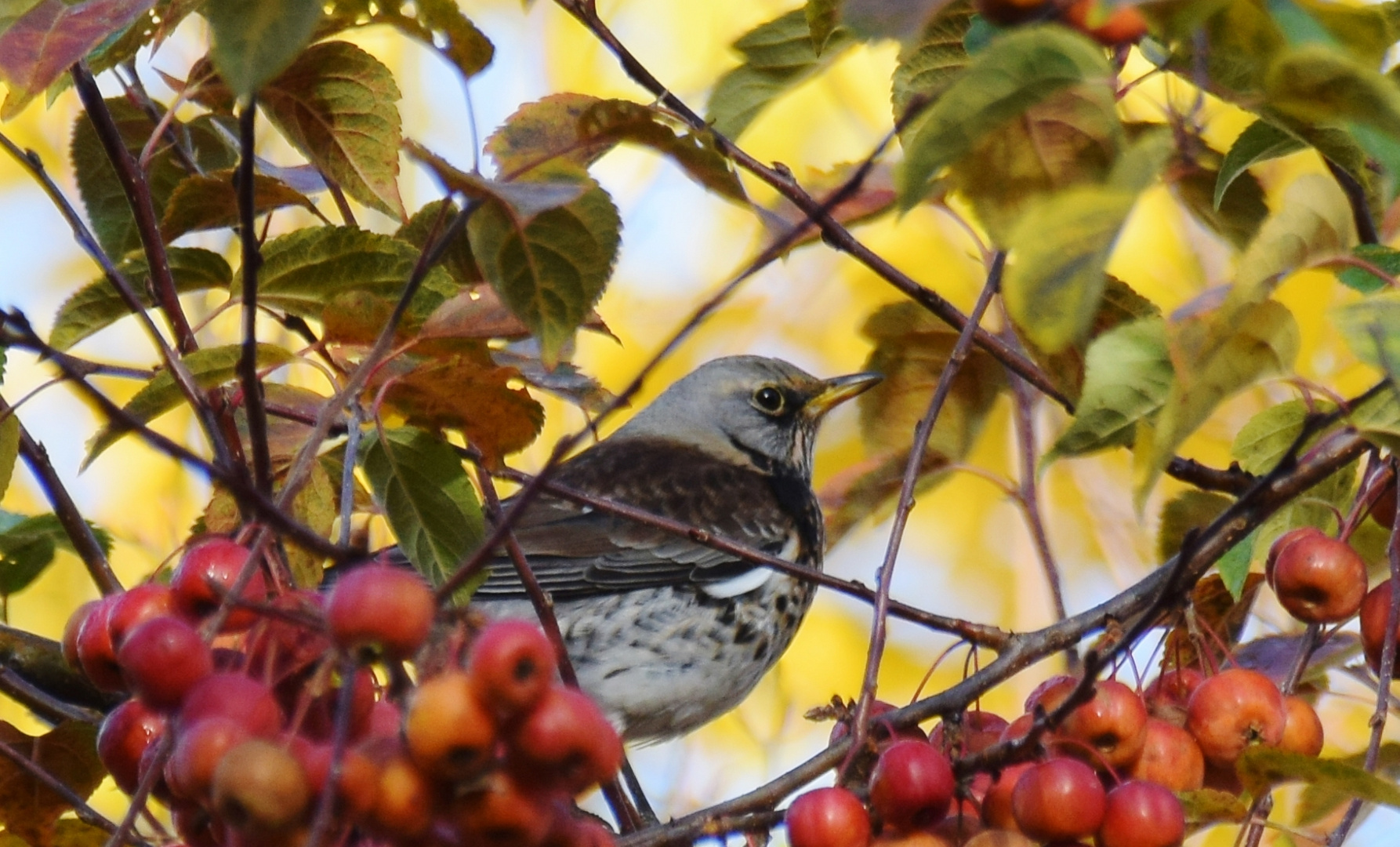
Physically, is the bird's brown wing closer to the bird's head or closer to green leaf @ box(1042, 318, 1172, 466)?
the bird's head

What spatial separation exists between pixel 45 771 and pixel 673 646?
5.32 feet

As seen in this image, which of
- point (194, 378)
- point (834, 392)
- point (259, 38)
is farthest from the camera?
point (834, 392)

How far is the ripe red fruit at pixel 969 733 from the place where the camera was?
192cm

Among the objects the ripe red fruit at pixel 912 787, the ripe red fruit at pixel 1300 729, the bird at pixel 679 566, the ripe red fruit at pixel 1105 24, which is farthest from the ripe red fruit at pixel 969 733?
the bird at pixel 679 566

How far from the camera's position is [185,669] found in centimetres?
134

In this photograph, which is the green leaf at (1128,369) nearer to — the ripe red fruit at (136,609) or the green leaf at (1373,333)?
the green leaf at (1373,333)

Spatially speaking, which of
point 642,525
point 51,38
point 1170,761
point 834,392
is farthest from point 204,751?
point 834,392

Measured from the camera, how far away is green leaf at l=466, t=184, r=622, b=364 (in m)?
1.52

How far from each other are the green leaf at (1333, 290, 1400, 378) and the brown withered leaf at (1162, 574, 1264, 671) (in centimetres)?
106

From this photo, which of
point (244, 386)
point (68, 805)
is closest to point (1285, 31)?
point (244, 386)

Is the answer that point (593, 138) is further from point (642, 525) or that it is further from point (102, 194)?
point (642, 525)

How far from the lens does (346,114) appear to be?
2.12 m

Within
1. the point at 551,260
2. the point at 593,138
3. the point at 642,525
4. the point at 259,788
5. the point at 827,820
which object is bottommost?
the point at 259,788

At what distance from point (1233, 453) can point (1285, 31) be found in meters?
0.88
